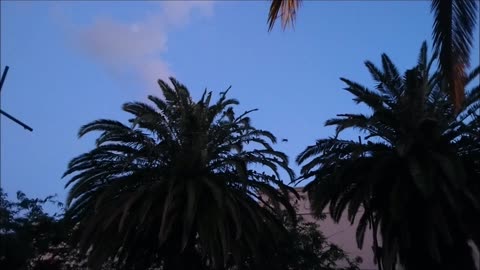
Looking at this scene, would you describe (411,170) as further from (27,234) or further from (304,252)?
(27,234)

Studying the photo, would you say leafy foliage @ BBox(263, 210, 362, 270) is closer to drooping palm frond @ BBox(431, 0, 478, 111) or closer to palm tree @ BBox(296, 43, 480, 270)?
palm tree @ BBox(296, 43, 480, 270)

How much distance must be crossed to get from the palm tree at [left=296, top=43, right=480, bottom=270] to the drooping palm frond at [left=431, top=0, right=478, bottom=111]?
770 cm

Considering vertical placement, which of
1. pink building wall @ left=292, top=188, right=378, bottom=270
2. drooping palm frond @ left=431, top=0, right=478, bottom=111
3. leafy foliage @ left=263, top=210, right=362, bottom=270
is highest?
pink building wall @ left=292, top=188, right=378, bottom=270

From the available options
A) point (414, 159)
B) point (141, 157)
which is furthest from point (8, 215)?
point (414, 159)

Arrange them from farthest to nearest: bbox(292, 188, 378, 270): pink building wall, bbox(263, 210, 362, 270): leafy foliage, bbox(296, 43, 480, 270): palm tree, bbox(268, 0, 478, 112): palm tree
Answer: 1. bbox(292, 188, 378, 270): pink building wall
2. bbox(263, 210, 362, 270): leafy foliage
3. bbox(296, 43, 480, 270): palm tree
4. bbox(268, 0, 478, 112): palm tree

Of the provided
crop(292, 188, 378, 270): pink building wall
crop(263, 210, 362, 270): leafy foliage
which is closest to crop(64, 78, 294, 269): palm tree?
crop(263, 210, 362, 270): leafy foliage

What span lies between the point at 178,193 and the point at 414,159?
7021 millimetres

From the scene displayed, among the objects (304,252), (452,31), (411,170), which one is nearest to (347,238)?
(304,252)

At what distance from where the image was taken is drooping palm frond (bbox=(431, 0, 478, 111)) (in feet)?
30.2

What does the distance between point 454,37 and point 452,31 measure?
11 centimetres

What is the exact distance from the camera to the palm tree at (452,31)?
30.1ft

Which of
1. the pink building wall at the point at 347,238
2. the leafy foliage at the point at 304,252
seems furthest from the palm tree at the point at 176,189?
the pink building wall at the point at 347,238

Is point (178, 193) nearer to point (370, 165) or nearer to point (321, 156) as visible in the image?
point (321, 156)

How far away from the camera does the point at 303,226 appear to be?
24.7m
